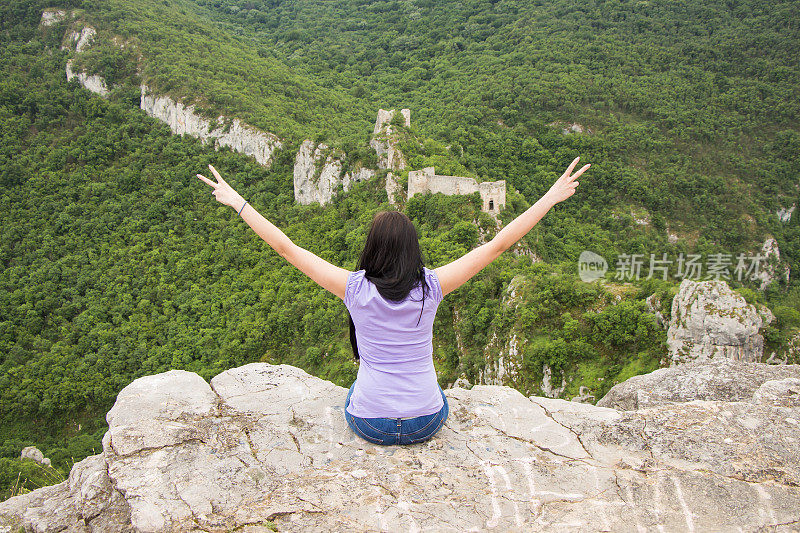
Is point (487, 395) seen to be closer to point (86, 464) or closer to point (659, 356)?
point (86, 464)

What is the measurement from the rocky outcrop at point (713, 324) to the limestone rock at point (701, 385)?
9.54m

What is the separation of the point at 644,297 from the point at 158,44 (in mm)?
64324

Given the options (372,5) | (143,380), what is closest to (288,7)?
(372,5)

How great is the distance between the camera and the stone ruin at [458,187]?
2858cm

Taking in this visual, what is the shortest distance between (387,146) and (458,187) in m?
8.47

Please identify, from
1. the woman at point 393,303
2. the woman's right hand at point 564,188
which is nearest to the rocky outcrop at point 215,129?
the woman's right hand at point 564,188

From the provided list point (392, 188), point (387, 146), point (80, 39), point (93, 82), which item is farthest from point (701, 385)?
point (80, 39)

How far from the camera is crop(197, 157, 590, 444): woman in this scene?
4.05 m

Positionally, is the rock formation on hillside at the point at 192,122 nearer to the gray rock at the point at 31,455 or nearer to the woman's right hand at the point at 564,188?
the gray rock at the point at 31,455

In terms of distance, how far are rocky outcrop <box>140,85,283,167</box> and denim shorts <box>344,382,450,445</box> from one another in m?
45.0

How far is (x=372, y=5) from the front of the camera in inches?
4094

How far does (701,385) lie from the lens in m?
5.88

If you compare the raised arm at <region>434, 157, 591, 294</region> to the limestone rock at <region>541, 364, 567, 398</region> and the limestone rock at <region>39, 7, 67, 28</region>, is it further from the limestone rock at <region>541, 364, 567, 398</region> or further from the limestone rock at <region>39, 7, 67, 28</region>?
the limestone rock at <region>39, 7, 67, 28</region>

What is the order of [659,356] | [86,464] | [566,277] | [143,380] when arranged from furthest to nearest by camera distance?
[566,277], [659,356], [143,380], [86,464]
